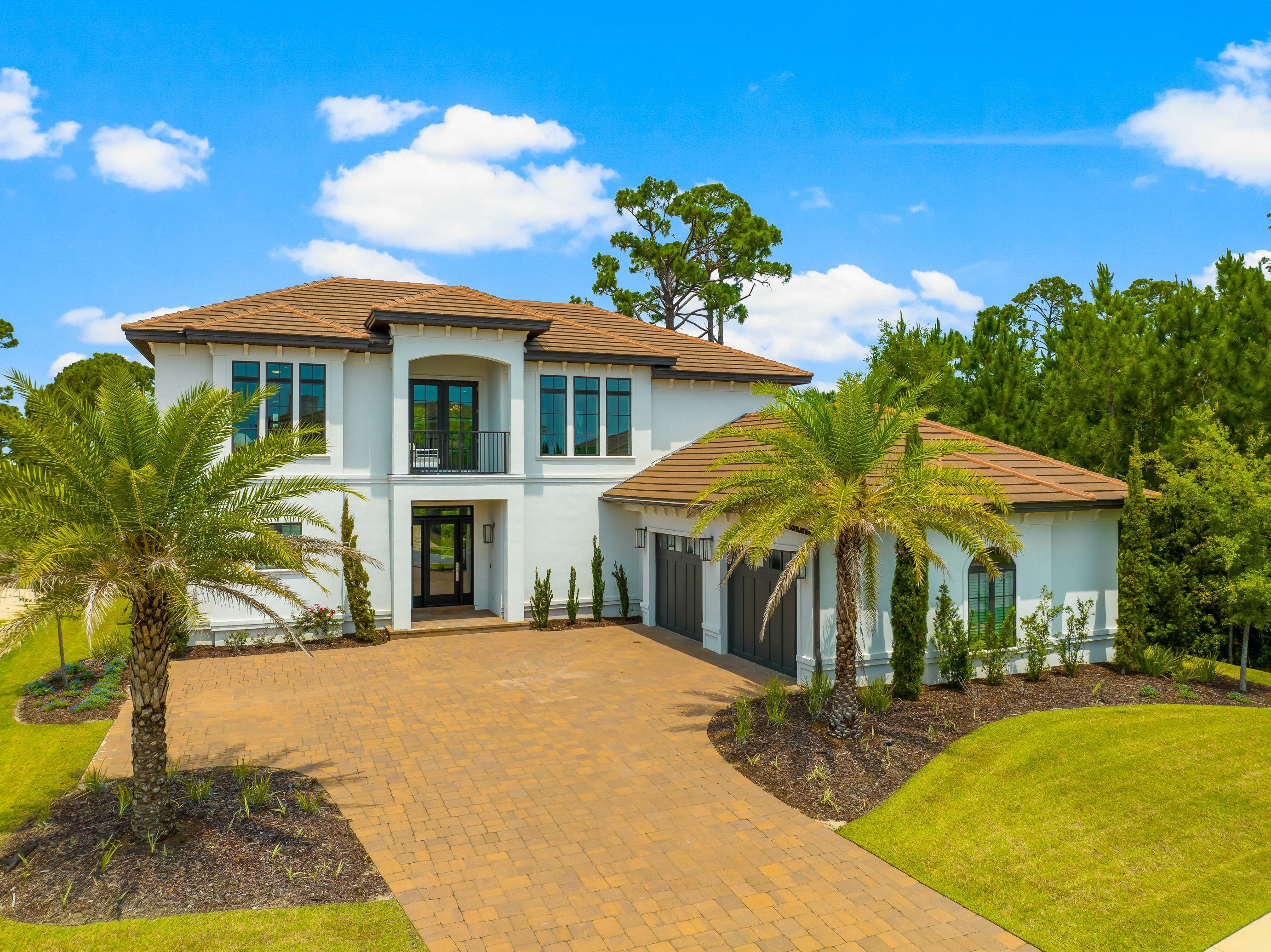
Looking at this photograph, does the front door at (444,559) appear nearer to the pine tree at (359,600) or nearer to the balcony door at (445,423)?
the balcony door at (445,423)

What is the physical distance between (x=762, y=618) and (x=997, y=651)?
12.8ft

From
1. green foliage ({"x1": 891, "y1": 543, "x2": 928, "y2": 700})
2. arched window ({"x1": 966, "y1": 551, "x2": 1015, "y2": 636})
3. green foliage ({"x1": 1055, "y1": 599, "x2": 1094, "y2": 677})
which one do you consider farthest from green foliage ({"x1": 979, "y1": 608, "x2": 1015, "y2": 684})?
green foliage ({"x1": 891, "y1": 543, "x2": 928, "y2": 700})

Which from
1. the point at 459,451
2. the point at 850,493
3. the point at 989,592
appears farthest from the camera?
the point at 459,451

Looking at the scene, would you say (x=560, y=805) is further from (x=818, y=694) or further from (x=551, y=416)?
(x=551, y=416)

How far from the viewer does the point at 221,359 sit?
56.0 ft

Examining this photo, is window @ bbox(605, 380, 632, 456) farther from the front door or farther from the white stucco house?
the front door

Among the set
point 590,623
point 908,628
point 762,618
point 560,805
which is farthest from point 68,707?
point 908,628

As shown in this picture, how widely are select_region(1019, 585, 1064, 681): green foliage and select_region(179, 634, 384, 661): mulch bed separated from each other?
41.8 feet

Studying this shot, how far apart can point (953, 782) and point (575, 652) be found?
8.64 metres

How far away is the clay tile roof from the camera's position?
46.4ft

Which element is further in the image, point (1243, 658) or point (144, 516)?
point (1243, 658)

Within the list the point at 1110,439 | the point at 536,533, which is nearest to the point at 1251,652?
the point at 1110,439

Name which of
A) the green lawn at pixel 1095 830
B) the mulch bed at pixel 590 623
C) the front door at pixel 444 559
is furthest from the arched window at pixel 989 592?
the front door at pixel 444 559

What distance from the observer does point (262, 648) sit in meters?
17.1
